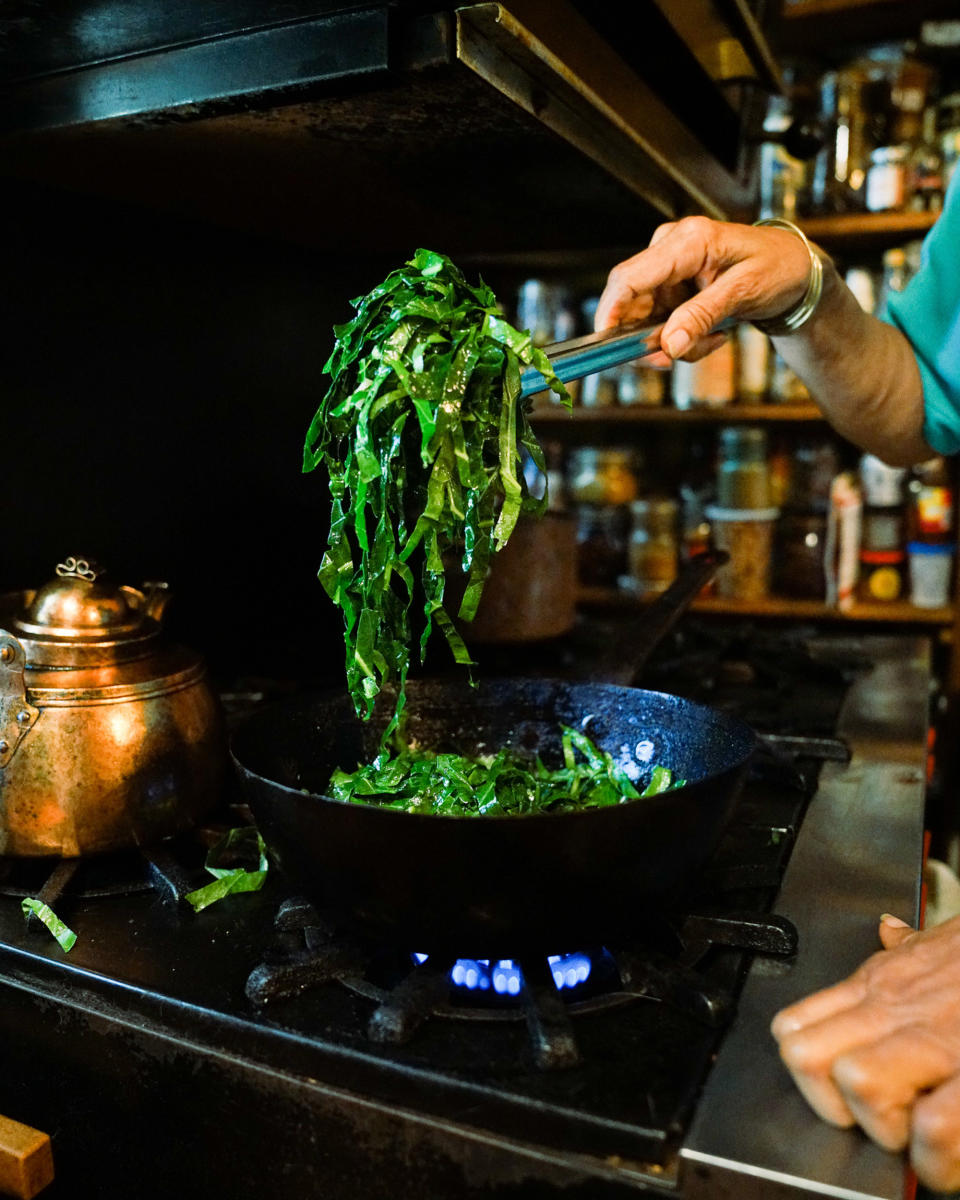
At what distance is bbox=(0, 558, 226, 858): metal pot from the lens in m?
1.03

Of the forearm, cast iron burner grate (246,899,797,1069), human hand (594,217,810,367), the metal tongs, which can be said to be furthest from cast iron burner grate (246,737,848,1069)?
the forearm

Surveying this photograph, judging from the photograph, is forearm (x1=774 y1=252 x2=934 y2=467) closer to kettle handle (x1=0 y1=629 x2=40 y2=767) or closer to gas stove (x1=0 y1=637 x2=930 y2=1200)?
gas stove (x1=0 y1=637 x2=930 y2=1200)

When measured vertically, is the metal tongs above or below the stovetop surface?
above

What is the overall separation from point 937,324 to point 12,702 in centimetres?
146

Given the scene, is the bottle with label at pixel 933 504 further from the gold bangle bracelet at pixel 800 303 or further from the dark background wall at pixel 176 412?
the dark background wall at pixel 176 412

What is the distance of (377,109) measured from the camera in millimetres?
1060

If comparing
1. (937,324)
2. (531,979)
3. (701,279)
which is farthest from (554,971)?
(937,324)

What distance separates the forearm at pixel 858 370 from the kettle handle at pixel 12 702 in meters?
1.19

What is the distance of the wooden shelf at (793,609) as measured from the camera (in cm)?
280

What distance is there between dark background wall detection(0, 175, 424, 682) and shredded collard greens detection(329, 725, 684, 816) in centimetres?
60

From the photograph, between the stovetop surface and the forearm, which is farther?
the forearm

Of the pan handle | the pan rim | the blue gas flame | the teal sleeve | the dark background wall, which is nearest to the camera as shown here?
the pan rim

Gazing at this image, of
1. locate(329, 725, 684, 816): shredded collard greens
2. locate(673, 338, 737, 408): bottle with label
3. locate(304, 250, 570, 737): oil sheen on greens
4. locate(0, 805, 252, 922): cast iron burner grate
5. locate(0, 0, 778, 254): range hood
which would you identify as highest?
locate(0, 0, 778, 254): range hood

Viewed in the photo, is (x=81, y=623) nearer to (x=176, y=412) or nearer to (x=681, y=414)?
(x=176, y=412)
